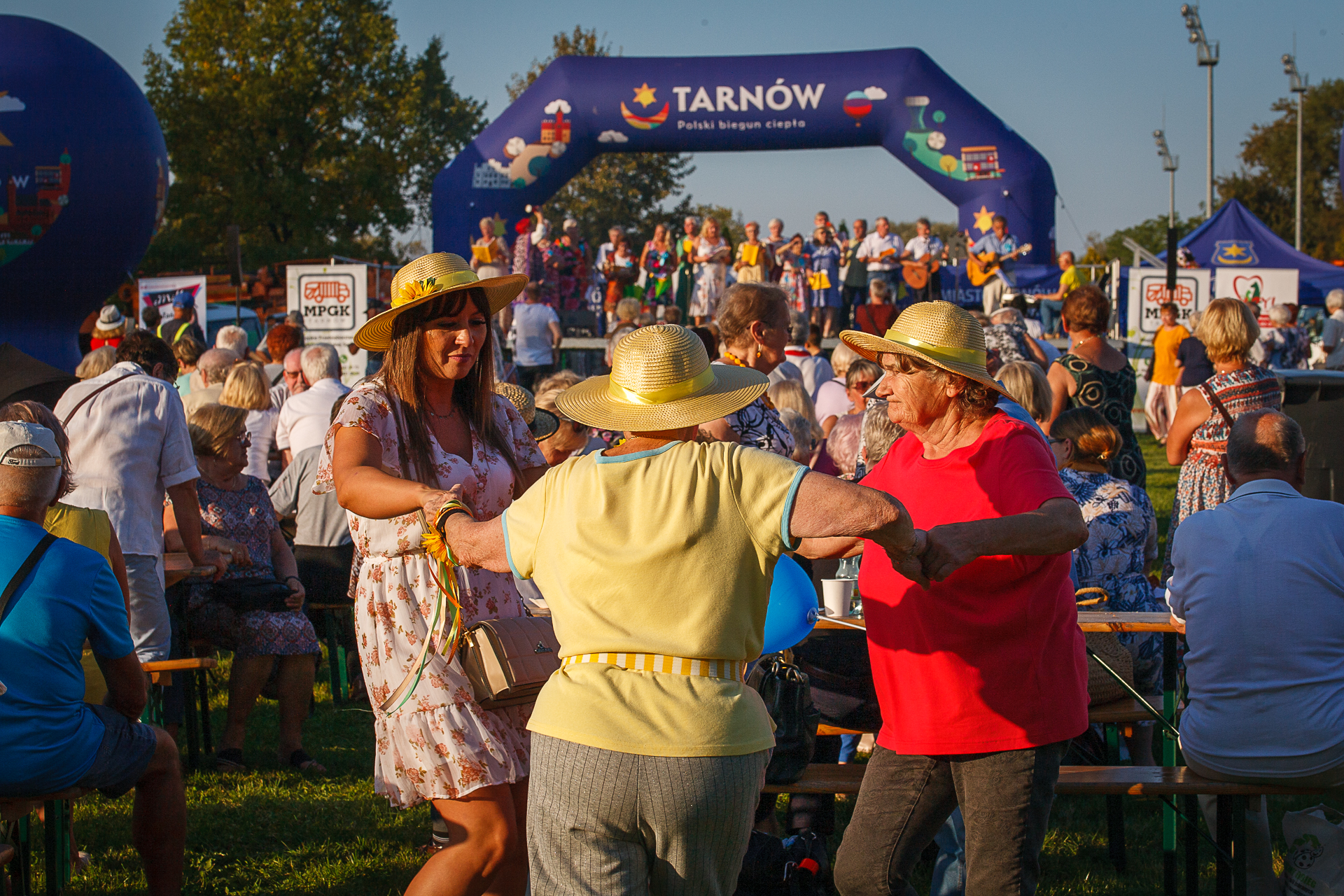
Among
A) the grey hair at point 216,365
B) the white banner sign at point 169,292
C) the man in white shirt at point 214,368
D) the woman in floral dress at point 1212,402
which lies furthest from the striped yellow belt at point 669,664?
the white banner sign at point 169,292

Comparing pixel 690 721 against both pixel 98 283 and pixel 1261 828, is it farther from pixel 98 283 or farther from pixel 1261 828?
pixel 98 283

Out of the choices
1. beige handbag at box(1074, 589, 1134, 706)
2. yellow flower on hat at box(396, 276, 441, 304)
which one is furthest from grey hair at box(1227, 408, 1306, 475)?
yellow flower on hat at box(396, 276, 441, 304)

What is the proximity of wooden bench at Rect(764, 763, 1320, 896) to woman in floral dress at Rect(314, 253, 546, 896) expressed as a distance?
39.8 inches

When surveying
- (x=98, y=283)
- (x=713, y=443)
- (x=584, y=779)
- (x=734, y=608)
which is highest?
(x=98, y=283)

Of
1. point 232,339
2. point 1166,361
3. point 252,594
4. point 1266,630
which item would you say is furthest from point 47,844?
point 1166,361

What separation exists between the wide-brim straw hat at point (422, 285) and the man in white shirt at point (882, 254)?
14.9 m

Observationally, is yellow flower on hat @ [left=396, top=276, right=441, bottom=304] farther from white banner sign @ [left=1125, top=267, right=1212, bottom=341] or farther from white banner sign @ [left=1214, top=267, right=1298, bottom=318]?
white banner sign @ [left=1214, top=267, right=1298, bottom=318]

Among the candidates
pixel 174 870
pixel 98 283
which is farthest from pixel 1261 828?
pixel 98 283

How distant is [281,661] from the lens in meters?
5.52

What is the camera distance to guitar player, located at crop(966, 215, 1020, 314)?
57.8 feet

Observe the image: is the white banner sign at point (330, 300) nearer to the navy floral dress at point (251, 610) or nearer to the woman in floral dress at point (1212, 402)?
the navy floral dress at point (251, 610)

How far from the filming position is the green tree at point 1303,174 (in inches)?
1836

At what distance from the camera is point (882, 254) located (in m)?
17.4

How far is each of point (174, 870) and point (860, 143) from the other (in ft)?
54.7
